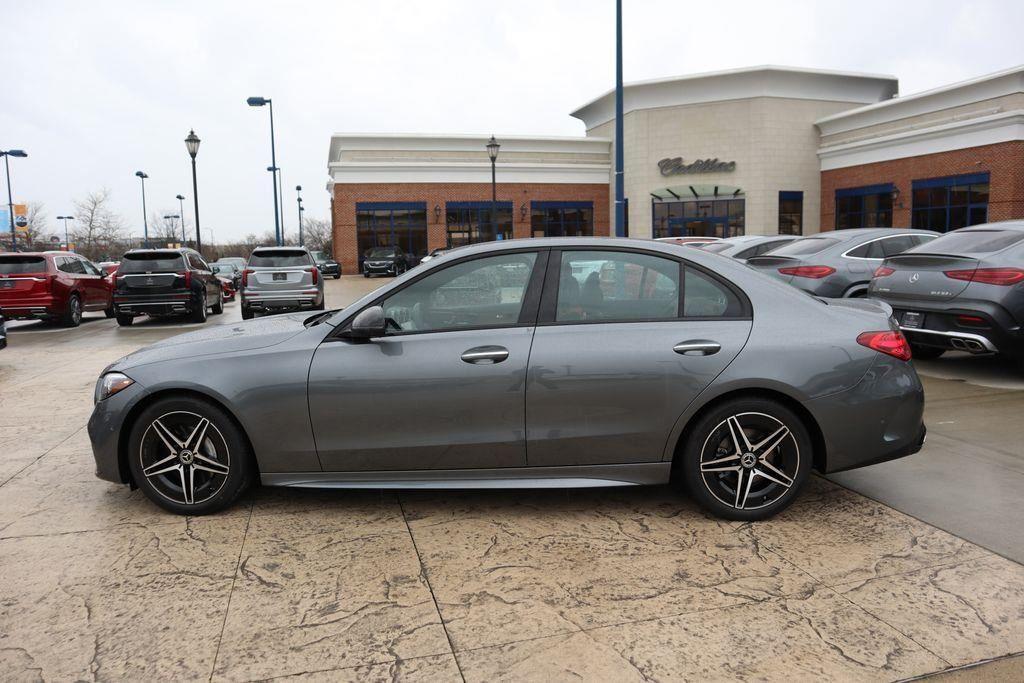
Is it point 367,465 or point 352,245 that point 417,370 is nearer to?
point 367,465

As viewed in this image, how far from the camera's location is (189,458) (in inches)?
165

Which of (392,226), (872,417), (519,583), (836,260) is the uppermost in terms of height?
(392,226)

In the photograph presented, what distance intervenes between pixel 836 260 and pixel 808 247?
22.9 inches

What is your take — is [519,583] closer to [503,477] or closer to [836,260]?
[503,477]

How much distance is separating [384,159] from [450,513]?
40.2 metres

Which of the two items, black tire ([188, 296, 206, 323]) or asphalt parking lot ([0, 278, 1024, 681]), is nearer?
asphalt parking lot ([0, 278, 1024, 681])

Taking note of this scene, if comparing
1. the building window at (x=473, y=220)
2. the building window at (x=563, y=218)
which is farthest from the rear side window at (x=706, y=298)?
the building window at (x=563, y=218)

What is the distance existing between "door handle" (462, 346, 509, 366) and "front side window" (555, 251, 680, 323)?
1.19ft

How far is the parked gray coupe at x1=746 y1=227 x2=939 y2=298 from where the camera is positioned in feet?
33.0

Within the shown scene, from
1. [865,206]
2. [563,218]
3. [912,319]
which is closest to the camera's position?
[912,319]

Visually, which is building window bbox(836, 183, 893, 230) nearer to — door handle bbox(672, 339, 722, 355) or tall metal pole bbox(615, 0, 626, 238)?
tall metal pole bbox(615, 0, 626, 238)

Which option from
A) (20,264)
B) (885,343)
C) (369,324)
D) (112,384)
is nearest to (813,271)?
(885,343)

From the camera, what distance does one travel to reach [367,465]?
408 centimetres

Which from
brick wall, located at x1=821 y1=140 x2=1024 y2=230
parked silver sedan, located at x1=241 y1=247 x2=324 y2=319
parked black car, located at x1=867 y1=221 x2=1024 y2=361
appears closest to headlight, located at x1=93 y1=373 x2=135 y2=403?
parked black car, located at x1=867 y1=221 x2=1024 y2=361
